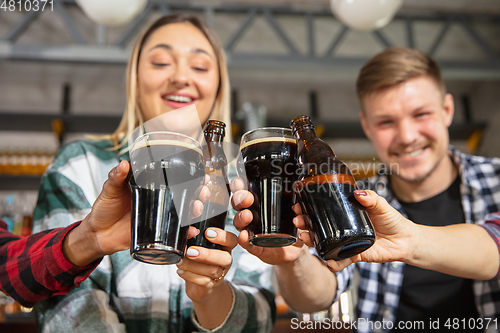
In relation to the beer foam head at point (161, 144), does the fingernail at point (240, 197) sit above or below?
below

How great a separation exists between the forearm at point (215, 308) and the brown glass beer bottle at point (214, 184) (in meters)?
0.19

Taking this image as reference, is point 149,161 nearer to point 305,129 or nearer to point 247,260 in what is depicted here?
point 305,129

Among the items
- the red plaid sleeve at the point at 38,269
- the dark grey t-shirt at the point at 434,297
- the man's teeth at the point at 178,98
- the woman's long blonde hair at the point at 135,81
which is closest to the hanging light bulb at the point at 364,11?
the woman's long blonde hair at the point at 135,81

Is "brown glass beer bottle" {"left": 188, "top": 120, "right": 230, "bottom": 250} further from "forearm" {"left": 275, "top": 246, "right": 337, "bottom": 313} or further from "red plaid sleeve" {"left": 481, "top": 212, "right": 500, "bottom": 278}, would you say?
"red plaid sleeve" {"left": 481, "top": 212, "right": 500, "bottom": 278}

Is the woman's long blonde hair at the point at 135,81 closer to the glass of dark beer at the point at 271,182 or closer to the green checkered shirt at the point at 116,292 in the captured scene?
the green checkered shirt at the point at 116,292

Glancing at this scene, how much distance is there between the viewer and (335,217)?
2.04 feet

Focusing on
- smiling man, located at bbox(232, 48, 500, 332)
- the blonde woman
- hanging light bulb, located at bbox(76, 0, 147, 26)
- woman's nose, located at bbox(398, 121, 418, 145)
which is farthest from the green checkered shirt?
hanging light bulb, located at bbox(76, 0, 147, 26)

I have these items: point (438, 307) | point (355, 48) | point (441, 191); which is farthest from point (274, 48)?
point (438, 307)

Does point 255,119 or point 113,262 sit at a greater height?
point 255,119

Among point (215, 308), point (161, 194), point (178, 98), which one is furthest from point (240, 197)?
point (178, 98)

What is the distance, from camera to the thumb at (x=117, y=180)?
62cm

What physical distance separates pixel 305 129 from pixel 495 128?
15.4ft

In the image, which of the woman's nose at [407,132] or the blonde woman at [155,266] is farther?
the woman's nose at [407,132]

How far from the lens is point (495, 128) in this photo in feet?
15.0
